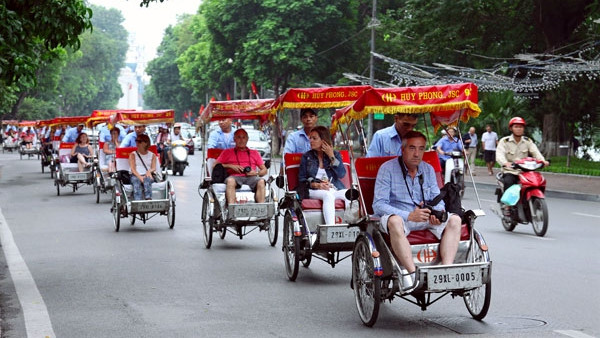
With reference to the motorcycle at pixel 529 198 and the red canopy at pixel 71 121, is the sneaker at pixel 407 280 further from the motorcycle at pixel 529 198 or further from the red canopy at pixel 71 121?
the red canopy at pixel 71 121

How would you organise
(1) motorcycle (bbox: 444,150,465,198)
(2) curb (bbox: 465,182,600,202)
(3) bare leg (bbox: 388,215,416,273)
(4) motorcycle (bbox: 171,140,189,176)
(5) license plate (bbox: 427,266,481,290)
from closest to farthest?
(5) license plate (bbox: 427,266,481,290) → (3) bare leg (bbox: 388,215,416,273) → (1) motorcycle (bbox: 444,150,465,198) → (2) curb (bbox: 465,182,600,202) → (4) motorcycle (bbox: 171,140,189,176)

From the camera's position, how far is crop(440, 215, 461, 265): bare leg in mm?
7359

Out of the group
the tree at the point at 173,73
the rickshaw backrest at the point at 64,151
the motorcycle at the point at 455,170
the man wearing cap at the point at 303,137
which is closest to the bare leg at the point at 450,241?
the man wearing cap at the point at 303,137

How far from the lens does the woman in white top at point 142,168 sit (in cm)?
1562

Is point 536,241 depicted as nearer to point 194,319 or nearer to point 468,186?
point 194,319

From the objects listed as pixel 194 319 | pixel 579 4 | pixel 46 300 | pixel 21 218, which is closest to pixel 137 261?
pixel 46 300

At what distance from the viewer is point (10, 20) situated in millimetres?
9805

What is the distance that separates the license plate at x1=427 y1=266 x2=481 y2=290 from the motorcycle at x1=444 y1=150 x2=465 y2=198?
1471cm

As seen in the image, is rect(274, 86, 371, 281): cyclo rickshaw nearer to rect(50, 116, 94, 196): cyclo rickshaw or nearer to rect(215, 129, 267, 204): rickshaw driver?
rect(215, 129, 267, 204): rickshaw driver

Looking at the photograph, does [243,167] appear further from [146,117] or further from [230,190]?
[146,117]

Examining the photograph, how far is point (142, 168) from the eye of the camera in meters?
15.9

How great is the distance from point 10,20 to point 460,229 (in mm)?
5150

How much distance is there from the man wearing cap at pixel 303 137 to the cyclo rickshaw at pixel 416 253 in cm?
243

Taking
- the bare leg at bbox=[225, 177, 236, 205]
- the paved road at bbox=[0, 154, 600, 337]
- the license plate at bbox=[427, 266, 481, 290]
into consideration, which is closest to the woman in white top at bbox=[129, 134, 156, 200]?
the paved road at bbox=[0, 154, 600, 337]
